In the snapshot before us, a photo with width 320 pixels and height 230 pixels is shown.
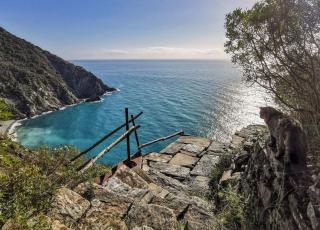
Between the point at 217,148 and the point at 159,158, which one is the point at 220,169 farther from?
the point at 217,148

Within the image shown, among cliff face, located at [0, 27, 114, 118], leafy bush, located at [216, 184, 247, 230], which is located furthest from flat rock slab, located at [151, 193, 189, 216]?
cliff face, located at [0, 27, 114, 118]

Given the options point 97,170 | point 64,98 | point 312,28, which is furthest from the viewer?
point 64,98

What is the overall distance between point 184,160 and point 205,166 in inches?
57.7

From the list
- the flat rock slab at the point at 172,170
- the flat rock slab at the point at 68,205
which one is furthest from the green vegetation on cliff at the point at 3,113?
the flat rock slab at the point at 172,170

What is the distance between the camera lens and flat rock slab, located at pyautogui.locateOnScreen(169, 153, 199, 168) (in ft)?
48.8

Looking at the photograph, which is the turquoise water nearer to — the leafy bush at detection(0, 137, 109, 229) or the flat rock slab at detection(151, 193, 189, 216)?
the flat rock slab at detection(151, 193, 189, 216)

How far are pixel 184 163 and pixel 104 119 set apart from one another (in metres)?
50.4

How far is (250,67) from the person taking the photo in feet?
33.6

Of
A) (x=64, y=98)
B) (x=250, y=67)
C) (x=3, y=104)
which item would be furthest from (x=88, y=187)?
(x=64, y=98)

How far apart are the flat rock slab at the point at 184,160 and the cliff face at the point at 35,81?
55.4 meters

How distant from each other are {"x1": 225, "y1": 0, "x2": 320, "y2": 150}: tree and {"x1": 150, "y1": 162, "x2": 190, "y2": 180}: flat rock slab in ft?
19.2

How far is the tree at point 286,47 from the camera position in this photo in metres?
7.20

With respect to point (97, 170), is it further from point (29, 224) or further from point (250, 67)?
point (250, 67)

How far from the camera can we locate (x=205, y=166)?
47.3ft
